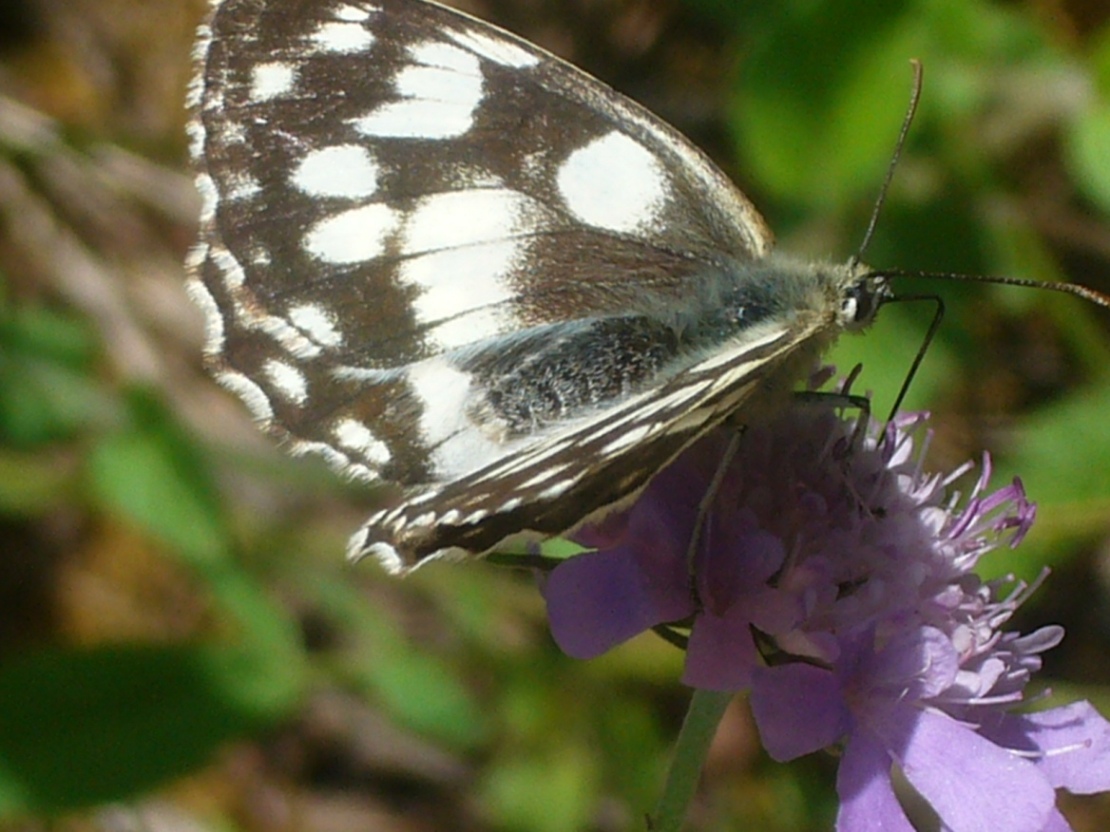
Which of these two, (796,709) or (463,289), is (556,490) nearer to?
(796,709)

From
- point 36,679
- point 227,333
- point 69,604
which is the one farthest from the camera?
point 69,604

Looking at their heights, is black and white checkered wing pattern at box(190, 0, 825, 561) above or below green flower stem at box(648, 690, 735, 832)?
above

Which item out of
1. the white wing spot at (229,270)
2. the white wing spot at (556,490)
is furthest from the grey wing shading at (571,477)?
the white wing spot at (229,270)

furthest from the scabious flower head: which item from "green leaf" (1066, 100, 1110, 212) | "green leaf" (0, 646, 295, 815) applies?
"green leaf" (1066, 100, 1110, 212)

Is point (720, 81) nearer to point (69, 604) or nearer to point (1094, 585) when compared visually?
point (1094, 585)

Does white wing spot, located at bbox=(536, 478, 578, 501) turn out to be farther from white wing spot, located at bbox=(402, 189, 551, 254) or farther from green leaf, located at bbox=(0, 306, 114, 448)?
green leaf, located at bbox=(0, 306, 114, 448)

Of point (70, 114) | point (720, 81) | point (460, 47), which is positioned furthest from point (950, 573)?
point (70, 114)

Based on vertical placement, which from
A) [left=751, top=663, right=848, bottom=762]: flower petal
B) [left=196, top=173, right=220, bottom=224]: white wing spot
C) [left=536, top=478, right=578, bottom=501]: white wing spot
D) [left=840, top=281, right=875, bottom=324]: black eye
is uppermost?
[left=840, top=281, right=875, bottom=324]: black eye
